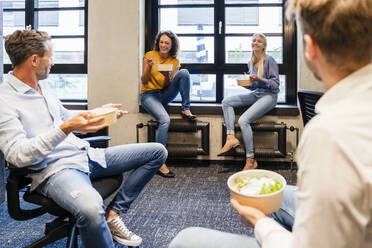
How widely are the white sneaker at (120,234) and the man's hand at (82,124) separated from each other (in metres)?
0.55

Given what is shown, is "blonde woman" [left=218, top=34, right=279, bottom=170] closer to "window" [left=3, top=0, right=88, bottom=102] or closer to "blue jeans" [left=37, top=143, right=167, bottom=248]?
"blue jeans" [left=37, top=143, right=167, bottom=248]

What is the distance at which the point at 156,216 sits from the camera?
7.61 ft

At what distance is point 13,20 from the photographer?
4246 mm

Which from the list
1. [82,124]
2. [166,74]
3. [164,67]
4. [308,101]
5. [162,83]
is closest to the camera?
[82,124]

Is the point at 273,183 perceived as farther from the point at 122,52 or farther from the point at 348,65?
the point at 122,52

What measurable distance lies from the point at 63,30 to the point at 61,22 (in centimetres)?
10

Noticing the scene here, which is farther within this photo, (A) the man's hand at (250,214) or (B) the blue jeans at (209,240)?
(B) the blue jeans at (209,240)

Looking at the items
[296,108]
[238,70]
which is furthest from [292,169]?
[238,70]

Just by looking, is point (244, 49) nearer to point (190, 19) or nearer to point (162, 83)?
point (190, 19)

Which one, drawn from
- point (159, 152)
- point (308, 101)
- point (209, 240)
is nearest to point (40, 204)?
point (159, 152)

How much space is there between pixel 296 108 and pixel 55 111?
8.63 feet

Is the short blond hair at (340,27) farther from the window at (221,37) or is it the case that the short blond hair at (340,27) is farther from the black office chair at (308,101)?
the window at (221,37)

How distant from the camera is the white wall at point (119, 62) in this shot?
3.77 metres

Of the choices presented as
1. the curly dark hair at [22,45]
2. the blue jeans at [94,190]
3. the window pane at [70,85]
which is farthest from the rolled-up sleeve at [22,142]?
the window pane at [70,85]
